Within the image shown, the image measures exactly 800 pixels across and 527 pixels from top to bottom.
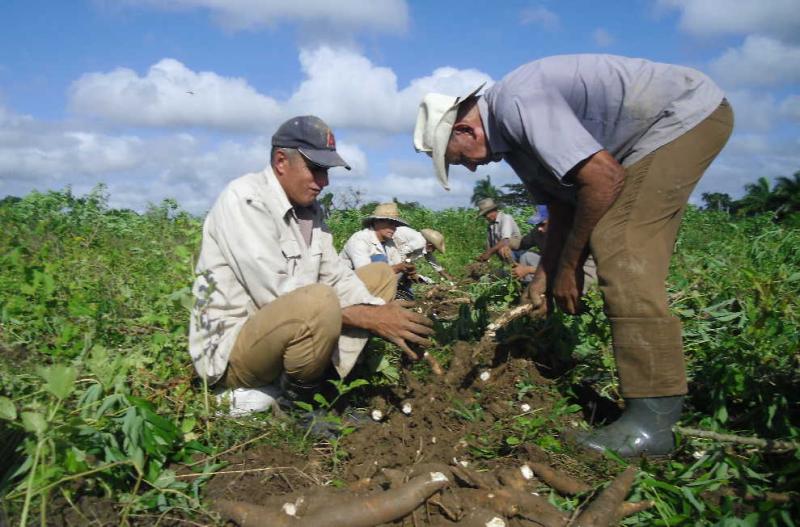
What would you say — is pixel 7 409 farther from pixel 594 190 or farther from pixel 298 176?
pixel 594 190

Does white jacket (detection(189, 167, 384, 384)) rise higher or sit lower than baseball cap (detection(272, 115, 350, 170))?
lower

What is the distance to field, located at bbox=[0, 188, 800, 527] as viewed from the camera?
1.97m

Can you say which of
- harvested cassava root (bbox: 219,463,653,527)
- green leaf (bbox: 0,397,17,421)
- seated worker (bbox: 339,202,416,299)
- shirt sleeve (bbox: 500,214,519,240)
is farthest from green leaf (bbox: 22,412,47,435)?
shirt sleeve (bbox: 500,214,519,240)

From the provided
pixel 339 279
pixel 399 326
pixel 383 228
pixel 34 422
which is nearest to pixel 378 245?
pixel 383 228

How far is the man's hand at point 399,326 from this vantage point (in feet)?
9.36

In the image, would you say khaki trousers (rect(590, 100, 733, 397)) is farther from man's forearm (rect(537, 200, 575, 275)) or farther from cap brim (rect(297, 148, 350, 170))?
cap brim (rect(297, 148, 350, 170))

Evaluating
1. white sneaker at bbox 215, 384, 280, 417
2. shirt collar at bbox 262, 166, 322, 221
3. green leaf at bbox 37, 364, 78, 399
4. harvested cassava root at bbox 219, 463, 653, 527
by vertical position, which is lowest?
harvested cassava root at bbox 219, 463, 653, 527

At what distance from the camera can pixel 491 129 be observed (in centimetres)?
272

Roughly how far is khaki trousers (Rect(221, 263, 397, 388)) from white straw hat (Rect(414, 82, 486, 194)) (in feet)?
2.60

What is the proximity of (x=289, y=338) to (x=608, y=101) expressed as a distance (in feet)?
5.57

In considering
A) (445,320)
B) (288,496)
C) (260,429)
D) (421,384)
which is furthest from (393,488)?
(445,320)

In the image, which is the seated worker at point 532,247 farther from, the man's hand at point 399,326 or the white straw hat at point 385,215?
the man's hand at point 399,326

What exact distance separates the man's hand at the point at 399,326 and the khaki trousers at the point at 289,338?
0.21 metres

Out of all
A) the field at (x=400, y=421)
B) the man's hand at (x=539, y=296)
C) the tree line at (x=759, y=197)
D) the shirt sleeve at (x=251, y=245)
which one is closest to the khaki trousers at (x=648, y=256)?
the field at (x=400, y=421)
